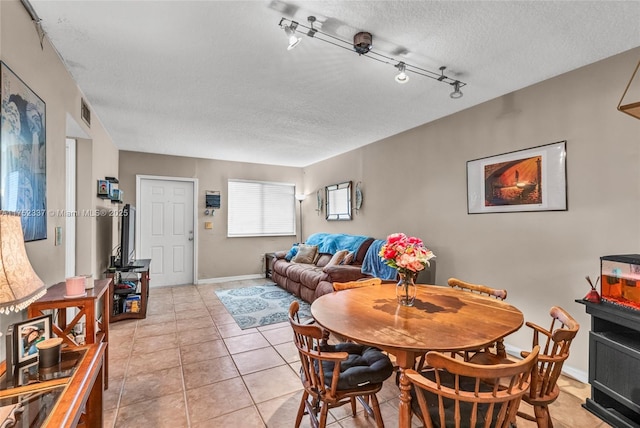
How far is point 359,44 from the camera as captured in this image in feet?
6.36

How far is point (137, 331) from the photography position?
343 cm

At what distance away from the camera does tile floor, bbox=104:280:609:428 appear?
6.42 ft

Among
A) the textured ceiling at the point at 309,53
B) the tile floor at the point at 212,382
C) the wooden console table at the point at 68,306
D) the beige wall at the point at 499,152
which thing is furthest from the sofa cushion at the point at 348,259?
the wooden console table at the point at 68,306

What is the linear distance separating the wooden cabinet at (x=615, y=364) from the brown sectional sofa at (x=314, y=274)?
7.47 feet

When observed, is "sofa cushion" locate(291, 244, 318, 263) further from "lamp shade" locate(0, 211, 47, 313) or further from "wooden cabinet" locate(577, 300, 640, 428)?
"lamp shade" locate(0, 211, 47, 313)

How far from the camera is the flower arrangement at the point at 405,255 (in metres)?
1.81

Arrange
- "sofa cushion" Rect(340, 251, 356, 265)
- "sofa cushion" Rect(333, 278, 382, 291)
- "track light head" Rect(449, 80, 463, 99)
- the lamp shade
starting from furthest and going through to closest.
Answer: "sofa cushion" Rect(340, 251, 356, 265), "track light head" Rect(449, 80, 463, 99), "sofa cushion" Rect(333, 278, 382, 291), the lamp shade

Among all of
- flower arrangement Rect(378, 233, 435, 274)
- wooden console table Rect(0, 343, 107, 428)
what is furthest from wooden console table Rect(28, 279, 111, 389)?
flower arrangement Rect(378, 233, 435, 274)

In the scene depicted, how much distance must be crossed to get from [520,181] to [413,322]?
1996 millimetres

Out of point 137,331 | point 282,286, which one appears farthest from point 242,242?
point 137,331

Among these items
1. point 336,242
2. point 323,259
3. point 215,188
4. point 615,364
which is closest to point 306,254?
point 323,259

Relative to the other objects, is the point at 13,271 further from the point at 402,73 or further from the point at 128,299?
the point at 128,299

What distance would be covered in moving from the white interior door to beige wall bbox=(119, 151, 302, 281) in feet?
0.50

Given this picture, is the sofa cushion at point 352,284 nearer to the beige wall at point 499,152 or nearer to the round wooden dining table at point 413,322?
the round wooden dining table at point 413,322
